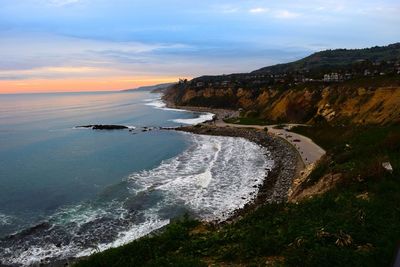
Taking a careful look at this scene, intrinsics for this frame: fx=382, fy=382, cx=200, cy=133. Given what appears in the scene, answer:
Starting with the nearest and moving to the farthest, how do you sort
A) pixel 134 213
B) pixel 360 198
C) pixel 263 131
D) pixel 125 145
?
1. pixel 360 198
2. pixel 134 213
3. pixel 125 145
4. pixel 263 131

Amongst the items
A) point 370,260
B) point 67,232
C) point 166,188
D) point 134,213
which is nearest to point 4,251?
point 67,232

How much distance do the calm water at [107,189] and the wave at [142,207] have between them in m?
0.05

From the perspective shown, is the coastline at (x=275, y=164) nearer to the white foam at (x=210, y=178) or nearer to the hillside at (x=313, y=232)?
the white foam at (x=210, y=178)

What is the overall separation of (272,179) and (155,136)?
109ft

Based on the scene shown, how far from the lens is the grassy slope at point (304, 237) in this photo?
8086 millimetres

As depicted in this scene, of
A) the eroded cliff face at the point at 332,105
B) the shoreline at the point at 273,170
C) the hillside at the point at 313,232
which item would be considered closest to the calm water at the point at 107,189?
the shoreline at the point at 273,170

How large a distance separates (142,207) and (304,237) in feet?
53.7

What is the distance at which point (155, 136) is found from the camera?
60.1m

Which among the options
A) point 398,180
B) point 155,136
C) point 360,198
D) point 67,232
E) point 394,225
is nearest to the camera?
point 394,225

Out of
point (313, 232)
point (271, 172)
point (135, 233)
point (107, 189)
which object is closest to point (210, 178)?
point (271, 172)

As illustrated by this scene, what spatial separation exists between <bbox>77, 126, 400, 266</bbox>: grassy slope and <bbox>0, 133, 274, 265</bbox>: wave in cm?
727

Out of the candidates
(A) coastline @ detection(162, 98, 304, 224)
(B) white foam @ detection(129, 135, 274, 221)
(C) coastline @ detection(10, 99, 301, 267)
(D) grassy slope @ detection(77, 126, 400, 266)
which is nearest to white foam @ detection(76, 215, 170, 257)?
(C) coastline @ detection(10, 99, 301, 267)

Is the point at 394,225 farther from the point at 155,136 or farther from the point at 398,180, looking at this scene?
the point at 155,136

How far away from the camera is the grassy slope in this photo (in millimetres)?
8086
